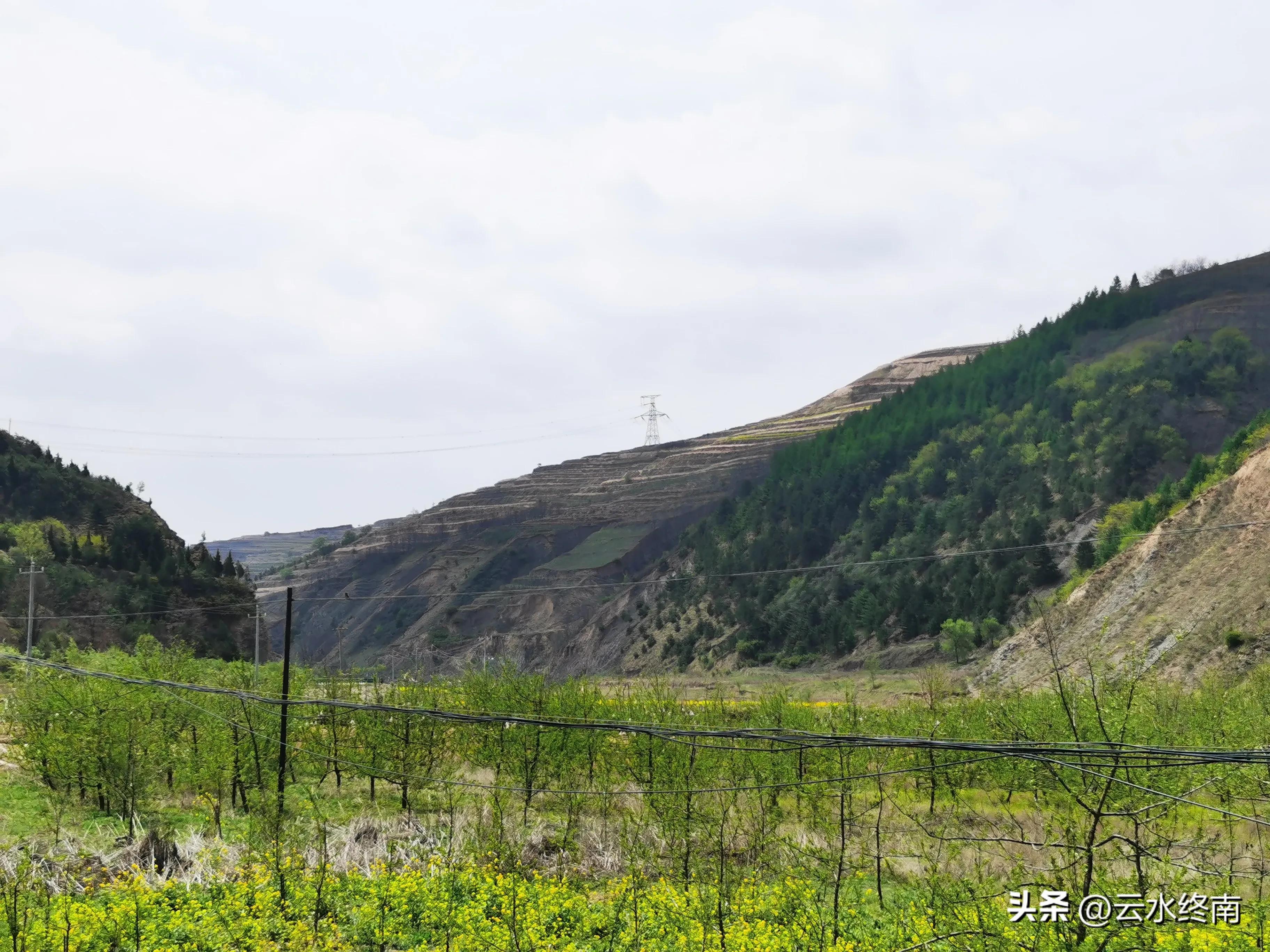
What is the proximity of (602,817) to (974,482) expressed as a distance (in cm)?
7858

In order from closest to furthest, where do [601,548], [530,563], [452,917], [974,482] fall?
1. [452,917]
2. [974,482]
3. [601,548]
4. [530,563]

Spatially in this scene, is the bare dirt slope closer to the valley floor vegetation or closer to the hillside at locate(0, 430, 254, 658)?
the valley floor vegetation

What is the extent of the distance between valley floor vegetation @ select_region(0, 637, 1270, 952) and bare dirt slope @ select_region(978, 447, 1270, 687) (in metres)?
9.43

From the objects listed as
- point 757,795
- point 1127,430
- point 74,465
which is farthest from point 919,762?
point 74,465

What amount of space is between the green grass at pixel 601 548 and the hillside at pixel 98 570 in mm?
41620

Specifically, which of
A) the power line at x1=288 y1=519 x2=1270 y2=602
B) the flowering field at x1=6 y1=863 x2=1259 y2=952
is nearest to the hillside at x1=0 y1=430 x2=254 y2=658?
the power line at x1=288 y1=519 x2=1270 y2=602

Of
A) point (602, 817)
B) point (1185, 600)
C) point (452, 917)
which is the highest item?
point (1185, 600)

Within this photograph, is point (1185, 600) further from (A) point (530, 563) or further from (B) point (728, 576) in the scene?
(A) point (530, 563)

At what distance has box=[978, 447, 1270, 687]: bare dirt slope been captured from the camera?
46438 mm

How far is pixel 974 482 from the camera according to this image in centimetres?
9806

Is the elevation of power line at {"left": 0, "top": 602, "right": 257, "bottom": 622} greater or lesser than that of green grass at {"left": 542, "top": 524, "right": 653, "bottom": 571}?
lesser

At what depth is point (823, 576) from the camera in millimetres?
102000

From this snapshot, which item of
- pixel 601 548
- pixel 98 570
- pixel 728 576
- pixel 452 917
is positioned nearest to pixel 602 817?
pixel 452 917

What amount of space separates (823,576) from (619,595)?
2577cm
